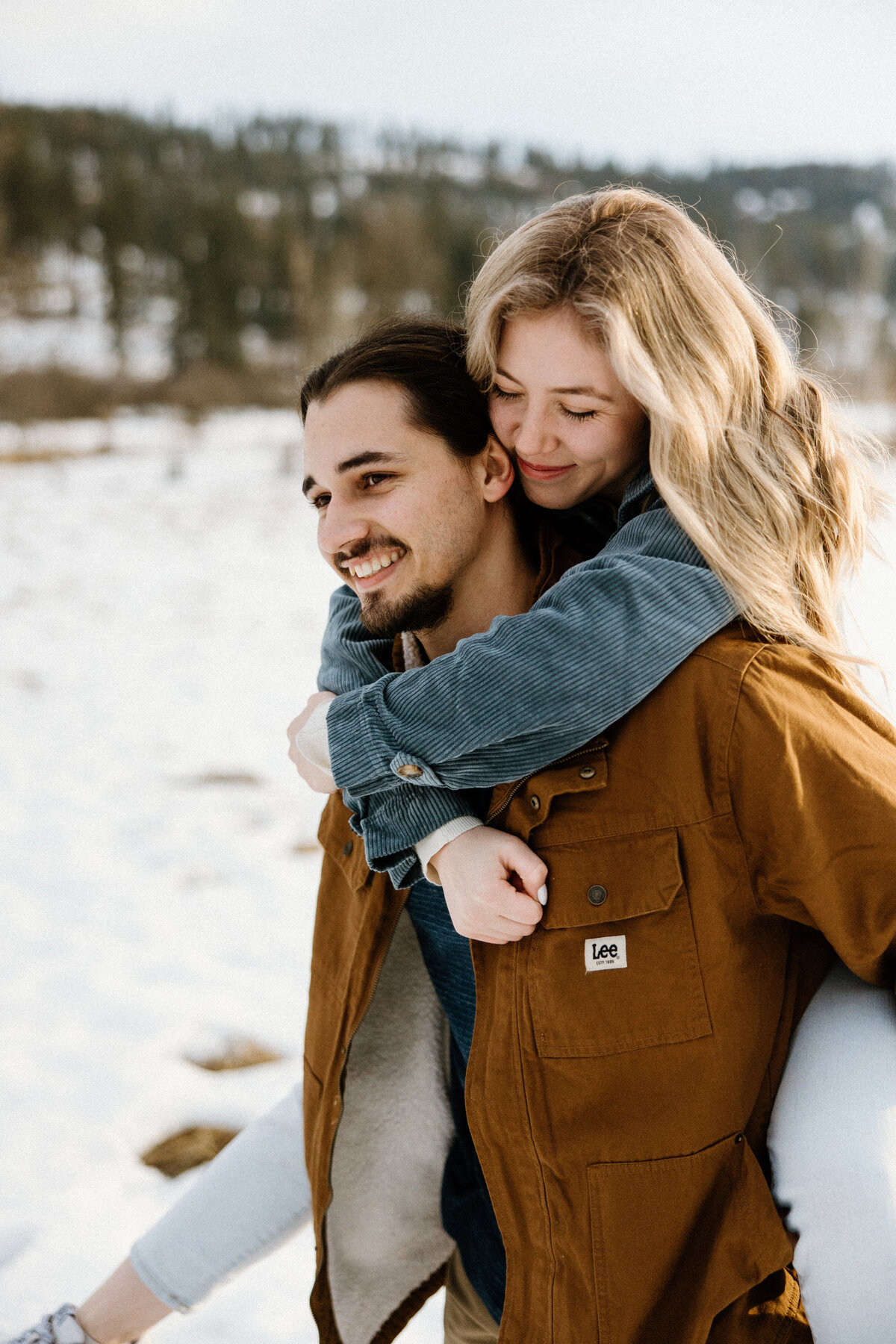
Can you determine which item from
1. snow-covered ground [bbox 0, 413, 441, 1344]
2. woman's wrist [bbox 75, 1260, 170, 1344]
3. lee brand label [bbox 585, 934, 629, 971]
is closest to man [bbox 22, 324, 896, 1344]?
lee brand label [bbox 585, 934, 629, 971]

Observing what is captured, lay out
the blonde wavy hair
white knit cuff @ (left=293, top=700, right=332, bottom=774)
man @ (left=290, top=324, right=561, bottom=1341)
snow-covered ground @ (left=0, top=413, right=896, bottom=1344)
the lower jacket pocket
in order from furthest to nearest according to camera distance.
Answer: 1. snow-covered ground @ (left=0, top=413, right=896, bottom=1344)
2. man @ (left=290, top=324, right=561, bottom=1341)
3. white knit cuff @ (left=293, top=700, right=332, bottom=774)
4. the blonde wavy hair
5. the lower jacket pocket

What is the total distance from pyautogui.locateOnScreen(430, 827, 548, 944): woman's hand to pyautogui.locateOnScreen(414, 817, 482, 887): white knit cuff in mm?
42

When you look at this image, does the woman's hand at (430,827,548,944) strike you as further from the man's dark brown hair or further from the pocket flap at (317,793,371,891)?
the man's dark brown hair

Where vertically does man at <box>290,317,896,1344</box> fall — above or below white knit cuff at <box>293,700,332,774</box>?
below

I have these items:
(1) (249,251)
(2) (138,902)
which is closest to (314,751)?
(2) (138,902)

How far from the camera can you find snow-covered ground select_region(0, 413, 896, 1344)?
7.69 feet

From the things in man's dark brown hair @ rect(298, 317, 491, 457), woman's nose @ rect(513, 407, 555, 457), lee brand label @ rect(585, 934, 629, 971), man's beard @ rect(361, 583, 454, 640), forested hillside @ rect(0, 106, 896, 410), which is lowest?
lee brand label @ rect(585, 934, 629, 971)

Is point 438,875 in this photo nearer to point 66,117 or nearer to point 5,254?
point 5,254

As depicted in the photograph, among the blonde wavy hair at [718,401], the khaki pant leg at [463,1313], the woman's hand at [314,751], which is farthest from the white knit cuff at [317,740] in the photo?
the khaki pant leg at [463,1313]

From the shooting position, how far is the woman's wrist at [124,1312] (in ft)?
6.14

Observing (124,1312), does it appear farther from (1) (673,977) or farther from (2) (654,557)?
(2) (654,557)

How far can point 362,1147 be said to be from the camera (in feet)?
5.99

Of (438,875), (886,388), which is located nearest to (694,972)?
(438,875)

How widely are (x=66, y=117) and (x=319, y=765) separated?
90905 millimetres
